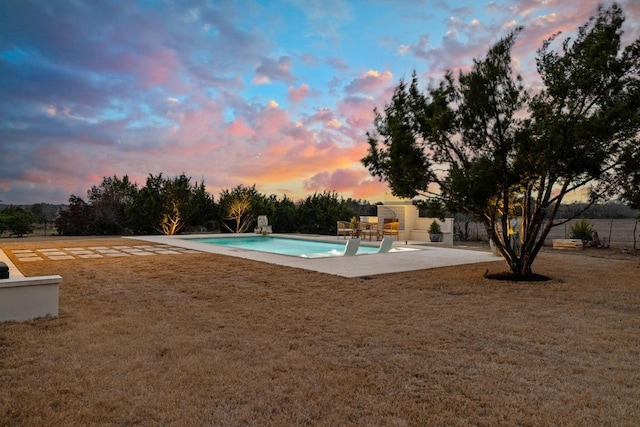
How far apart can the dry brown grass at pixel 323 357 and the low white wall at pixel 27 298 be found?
0.79ft

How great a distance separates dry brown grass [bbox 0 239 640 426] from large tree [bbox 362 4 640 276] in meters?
1.98

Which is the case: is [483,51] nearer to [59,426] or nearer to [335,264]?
[335,264]

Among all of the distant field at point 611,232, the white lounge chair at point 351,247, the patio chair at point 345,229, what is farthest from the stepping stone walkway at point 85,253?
the distant field at point 611,232

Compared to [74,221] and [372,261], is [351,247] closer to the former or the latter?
[372,261]

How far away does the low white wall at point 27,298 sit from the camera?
14.5 ft

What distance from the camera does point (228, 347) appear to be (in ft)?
12.1

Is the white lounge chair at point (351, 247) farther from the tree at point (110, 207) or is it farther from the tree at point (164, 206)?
the tree at point (110, 207)

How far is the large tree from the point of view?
6.78 metres

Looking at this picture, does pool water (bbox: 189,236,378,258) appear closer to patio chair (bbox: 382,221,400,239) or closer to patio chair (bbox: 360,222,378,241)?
patio chair (bbox: 360,222,378,241)

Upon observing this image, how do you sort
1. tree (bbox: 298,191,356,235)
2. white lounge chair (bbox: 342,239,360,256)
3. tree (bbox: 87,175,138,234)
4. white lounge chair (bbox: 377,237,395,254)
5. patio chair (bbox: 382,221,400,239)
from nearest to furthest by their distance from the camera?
white lounge chair (bbox: 342,239,360,256) < white lounge chair (bbox: 377,237,395,254) < patio chair (bbox: 382,221,400,239) < tree (bbox: 87,175,138,234) < tree (bbox: 298,191,356,235)

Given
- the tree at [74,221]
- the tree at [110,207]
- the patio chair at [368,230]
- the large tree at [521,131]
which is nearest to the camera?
the large tree at [521,131]

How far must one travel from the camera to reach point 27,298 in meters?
4.55

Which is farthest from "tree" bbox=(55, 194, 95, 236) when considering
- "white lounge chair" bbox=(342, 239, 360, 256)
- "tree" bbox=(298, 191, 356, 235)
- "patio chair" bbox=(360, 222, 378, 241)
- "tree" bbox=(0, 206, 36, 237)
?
"white lounge chair" bbox=(342, 239, 360, 256)

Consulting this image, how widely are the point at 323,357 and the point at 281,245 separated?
13271 mm
